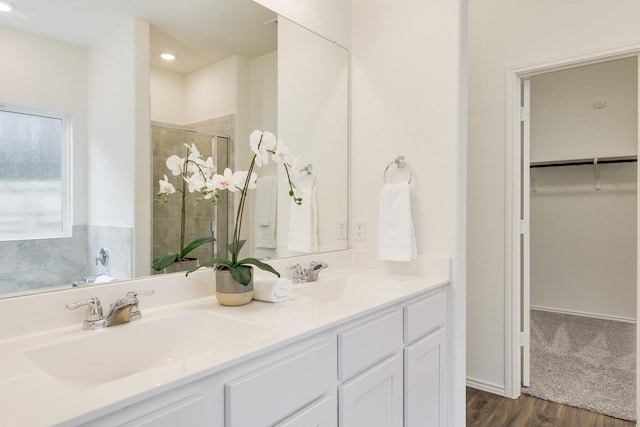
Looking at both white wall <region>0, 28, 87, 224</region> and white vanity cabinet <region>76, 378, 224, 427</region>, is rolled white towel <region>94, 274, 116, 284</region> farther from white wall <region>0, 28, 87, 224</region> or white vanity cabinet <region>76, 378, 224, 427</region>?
white vanity cabinet <region>76, 378, 224, 427</region>

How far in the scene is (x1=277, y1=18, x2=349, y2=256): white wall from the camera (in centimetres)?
186

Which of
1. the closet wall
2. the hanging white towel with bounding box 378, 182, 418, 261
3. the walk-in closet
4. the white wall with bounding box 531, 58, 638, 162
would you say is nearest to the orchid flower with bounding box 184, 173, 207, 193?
the hanging white towel with bounding box 378, 182, 418, 261

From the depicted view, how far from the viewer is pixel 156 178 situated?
1.35 m

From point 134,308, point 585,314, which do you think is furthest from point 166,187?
point 585,314

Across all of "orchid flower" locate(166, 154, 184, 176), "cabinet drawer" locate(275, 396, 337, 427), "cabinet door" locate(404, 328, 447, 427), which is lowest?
"cabinet door" locate(404, 328, 447, 427)

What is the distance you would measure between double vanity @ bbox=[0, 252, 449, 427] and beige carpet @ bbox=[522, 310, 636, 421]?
1.32 metres

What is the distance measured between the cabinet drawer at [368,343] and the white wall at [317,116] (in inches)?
24.7

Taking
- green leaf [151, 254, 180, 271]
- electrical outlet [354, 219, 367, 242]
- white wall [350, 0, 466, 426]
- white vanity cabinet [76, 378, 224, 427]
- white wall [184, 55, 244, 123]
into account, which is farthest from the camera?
electrical outlet [354, 219, 367, 242]

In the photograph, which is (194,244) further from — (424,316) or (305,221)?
(424,316)

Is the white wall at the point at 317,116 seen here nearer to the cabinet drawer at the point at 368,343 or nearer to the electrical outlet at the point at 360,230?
the electrical outlet at the point at 360,230

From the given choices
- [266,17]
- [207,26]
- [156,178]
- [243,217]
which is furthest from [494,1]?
[156,178]

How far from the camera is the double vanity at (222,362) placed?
72 centimetres

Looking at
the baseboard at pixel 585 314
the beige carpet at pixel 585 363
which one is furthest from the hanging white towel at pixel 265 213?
the baseboard at pixel 585 314

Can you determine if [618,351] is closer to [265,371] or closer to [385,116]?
[385,116]
